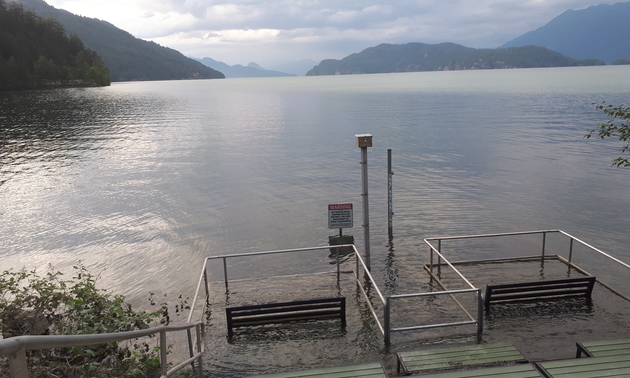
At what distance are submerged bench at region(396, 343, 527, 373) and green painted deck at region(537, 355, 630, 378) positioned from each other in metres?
1.28

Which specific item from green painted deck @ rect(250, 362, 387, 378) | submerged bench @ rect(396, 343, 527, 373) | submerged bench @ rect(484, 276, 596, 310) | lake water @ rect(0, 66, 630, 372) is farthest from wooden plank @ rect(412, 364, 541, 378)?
lake water @ rect(0, 66, 630, 372)

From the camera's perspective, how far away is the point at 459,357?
26.3 feet

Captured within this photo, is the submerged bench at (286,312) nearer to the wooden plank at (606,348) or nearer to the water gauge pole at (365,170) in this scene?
the water gauge pole at (365,170)

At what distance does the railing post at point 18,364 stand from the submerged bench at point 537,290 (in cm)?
1052

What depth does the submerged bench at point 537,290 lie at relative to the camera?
11.2m

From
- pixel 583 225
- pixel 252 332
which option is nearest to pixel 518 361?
pixel 252 332

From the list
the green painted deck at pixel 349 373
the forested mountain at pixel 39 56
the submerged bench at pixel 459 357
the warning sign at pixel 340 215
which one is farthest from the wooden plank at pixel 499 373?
the forested mountain at pixel 39 56

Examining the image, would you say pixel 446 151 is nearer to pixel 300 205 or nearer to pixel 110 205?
pixel 300 205

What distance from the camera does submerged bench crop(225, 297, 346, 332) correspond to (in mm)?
10406

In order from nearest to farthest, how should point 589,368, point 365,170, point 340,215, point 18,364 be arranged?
point 18,364
point 589,368
point 365,170
point 340,215

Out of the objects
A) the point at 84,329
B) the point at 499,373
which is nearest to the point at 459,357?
the point at 499,373

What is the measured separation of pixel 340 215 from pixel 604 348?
27.3ft

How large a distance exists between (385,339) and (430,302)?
10.5 ft

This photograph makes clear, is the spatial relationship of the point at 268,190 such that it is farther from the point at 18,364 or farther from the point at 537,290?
the point at 18,364
